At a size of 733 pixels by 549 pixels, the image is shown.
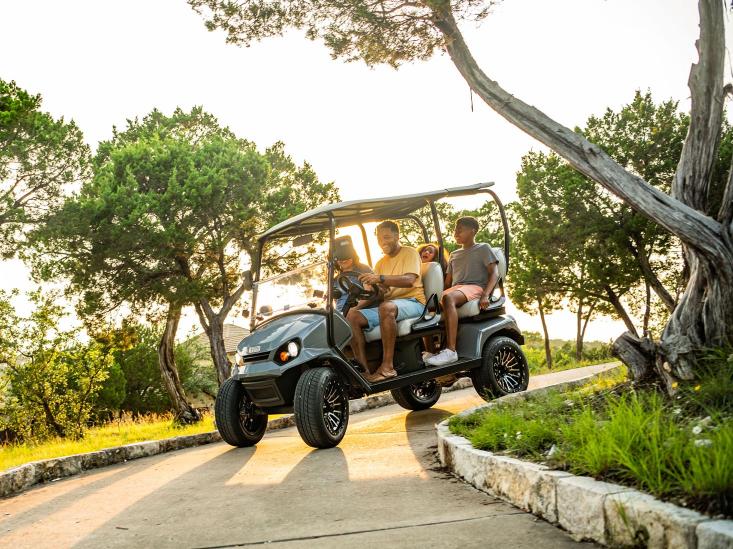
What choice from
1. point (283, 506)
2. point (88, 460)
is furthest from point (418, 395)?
point (283, 506)

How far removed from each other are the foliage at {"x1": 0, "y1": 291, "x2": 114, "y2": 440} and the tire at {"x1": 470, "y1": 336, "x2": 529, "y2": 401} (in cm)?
1511

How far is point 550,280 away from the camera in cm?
3369

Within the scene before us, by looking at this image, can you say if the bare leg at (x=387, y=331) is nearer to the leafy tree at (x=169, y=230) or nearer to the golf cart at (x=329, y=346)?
the golf cart at (x=329, y=346)

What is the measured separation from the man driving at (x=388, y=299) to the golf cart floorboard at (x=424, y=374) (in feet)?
0.27

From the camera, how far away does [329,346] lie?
7.60m

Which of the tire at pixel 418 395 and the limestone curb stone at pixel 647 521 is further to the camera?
the tire at pixel 418 395

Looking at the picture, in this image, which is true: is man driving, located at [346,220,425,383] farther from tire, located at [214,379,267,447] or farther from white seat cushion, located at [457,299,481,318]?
tire, located at [214,379,267,447]

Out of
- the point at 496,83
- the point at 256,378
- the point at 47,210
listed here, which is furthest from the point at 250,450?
the point at 47,210

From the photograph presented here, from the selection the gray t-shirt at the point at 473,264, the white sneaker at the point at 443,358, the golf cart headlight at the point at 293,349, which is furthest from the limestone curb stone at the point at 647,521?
the gray t-shirt at the point at 473,264

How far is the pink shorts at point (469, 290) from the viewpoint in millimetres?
9055

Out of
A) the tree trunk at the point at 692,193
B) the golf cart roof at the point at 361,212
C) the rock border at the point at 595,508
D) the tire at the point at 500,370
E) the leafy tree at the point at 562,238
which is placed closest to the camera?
the rock border at the point at 595,508

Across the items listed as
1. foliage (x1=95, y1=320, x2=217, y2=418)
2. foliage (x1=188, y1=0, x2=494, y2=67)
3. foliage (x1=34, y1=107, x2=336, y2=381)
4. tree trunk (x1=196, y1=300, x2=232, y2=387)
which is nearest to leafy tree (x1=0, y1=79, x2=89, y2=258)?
foliage (x1=34, y1=107, x2=336, y2=381)

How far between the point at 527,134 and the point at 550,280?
2643 centimetres

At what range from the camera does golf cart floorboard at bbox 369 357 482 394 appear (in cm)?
795
